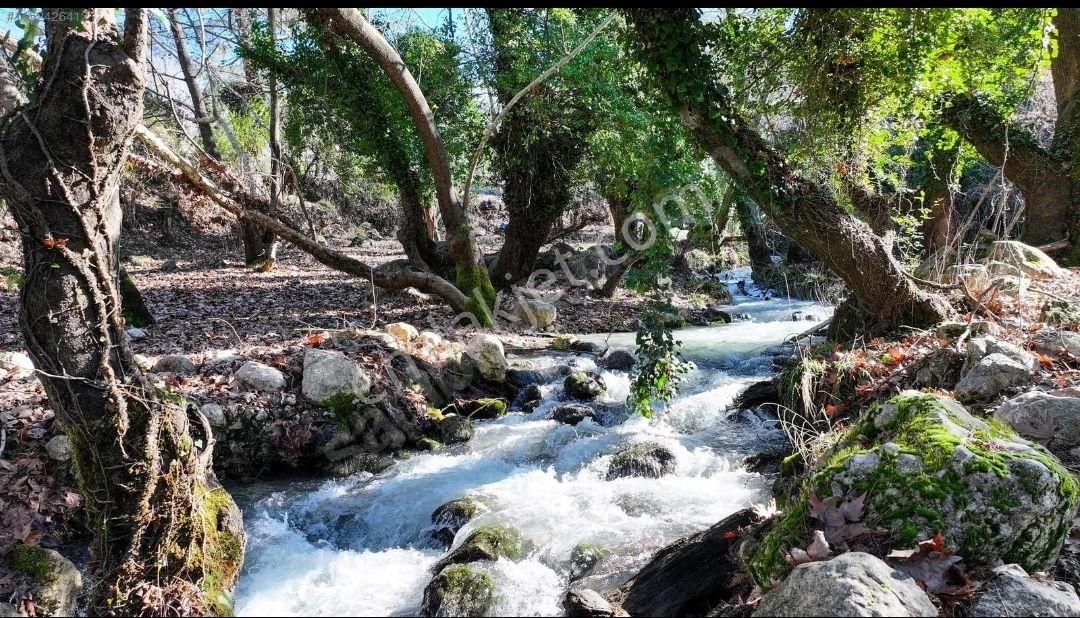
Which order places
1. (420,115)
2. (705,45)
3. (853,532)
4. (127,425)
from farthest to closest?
(420,115) → (705,45) → (127,425) → (853,532)

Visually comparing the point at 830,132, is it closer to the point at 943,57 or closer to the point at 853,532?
the point at 943,57

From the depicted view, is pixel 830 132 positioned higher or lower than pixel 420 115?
lower

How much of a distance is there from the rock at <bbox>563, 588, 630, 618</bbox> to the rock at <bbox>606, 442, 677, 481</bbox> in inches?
76.2

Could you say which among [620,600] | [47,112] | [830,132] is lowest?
[620,600]

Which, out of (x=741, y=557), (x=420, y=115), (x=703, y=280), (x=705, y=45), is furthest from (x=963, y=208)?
(x=741, y=557)

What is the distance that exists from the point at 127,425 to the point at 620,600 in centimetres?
289

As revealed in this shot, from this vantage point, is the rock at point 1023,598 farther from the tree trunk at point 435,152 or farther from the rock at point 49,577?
the tree trunk at point 435,152

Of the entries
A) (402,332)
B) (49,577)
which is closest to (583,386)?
(402,332)

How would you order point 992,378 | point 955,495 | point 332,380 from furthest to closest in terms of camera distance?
point 332,380 → point 992,378 → point 955,495

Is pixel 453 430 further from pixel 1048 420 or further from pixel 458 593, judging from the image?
pixel 1048 420

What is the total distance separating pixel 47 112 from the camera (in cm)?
282

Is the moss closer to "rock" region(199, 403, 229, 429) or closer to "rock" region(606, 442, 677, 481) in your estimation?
"rock" region(199, 403, 229, 429)

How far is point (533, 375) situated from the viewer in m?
7.89

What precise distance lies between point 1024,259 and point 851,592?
284 inches
